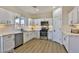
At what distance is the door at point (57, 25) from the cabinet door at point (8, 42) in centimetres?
295

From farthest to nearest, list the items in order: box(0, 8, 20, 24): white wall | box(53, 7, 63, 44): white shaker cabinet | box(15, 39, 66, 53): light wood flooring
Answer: box(53, 7, 63, 44): white shaker cabinet < box(15, 39, 66, 53): light wood flooring < box(0, 8, 20, 24): white wall

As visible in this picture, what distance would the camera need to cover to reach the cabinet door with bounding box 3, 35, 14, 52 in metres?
4.01

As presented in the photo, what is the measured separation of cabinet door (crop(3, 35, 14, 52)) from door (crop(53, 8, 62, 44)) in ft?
9.67

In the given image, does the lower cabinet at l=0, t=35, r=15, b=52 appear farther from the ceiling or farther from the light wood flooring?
the ceiling

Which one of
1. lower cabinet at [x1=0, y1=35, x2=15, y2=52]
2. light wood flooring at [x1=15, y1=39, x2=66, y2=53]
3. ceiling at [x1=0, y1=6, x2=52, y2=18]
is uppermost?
ceiling at [x1=0, y1=6, x2=52, y2=18]

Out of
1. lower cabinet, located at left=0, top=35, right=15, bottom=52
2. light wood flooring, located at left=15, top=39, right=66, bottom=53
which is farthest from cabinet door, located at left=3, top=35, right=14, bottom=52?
light wood flooring, located at left=15, top=39, right=66, bottom=53

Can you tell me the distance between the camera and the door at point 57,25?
6.45 m

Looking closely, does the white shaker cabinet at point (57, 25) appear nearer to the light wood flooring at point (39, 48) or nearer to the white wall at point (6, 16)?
the light wood flooring at point (39, 48)

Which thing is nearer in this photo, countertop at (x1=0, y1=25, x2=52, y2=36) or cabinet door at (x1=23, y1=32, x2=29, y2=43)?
countertop at (x1=0, y1=25, x2=52, y2=36)

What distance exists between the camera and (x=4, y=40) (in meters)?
3.92

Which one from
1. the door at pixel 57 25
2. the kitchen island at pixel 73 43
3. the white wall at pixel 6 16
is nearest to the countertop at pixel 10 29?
the white wall at pixel 6 16

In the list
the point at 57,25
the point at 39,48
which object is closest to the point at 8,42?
the point at 39,48
